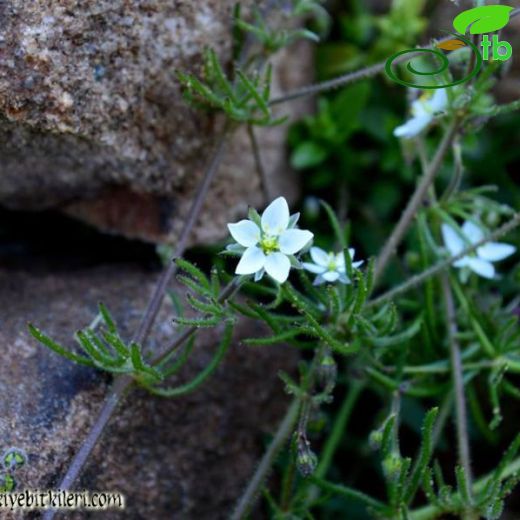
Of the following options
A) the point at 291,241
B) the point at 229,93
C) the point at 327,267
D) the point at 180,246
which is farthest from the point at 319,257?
the point at 229,93

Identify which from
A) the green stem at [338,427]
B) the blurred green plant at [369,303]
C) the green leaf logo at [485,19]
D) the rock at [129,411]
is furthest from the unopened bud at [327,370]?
the green leaf logo at [485,19]

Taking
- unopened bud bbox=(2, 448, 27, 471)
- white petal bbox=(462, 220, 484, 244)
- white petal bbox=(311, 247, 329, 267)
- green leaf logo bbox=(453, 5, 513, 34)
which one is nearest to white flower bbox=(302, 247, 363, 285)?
white petal bbox=(311, 247, 329, 267)

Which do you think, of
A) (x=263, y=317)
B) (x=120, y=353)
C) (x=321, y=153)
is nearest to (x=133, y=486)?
(x=120, y=353)

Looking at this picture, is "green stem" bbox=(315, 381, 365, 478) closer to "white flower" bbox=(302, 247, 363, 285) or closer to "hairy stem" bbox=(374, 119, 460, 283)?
"hairy stem" bbox=(374, 119, 460, 283)

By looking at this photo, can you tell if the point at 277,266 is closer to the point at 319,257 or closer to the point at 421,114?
the point at 319,257

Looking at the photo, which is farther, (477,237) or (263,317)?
(477,237)

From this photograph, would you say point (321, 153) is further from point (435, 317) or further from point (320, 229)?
point (435, 317)
